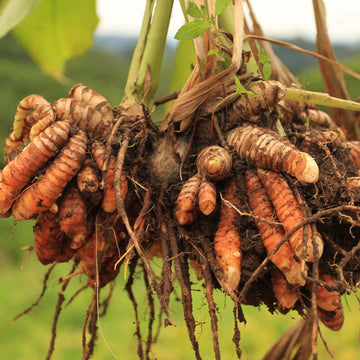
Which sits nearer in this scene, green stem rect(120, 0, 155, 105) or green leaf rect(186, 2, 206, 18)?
green leaf rect(186, 2, 206, 18)

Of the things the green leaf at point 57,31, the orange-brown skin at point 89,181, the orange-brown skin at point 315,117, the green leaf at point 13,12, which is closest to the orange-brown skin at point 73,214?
the orange-brown skin at point 89,181

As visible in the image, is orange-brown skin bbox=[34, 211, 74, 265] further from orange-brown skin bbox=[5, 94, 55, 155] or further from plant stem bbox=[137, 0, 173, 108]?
plant stem bbox=[137, 0, 173, 108]

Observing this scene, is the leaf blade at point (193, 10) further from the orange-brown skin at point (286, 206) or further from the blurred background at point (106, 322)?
the blurred background at point (106, 322)

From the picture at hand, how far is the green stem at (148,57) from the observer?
0.64 m

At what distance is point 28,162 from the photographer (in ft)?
1.75

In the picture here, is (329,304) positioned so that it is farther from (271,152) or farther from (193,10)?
(193,10)

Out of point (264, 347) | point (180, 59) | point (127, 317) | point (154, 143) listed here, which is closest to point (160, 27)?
point (154, 143)

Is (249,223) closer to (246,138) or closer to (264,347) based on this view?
(246,138)

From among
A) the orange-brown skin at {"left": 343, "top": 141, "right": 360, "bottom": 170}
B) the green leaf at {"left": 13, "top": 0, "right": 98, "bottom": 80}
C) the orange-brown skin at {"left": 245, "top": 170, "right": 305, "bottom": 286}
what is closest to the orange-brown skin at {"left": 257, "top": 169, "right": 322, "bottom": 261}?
the orange-brown skin at {"left": 245, "top": 170, "right": 305, "bottom": 286}

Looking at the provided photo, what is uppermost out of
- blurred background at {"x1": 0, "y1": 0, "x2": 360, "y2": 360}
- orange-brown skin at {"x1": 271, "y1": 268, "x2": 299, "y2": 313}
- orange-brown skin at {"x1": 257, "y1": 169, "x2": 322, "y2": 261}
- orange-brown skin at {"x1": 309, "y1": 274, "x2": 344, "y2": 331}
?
orange-brown skin at {"x1": 257, "y1": 169, "x2": 322, "y2": 261}

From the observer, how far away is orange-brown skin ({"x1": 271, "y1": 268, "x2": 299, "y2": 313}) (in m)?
0.51

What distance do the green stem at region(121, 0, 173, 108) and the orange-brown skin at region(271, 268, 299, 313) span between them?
31cm

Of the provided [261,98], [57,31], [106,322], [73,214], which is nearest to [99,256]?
[73,214]

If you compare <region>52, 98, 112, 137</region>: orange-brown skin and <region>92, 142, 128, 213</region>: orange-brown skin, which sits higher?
<region>52, 98, 112, 137</region>: orange-brown skin
